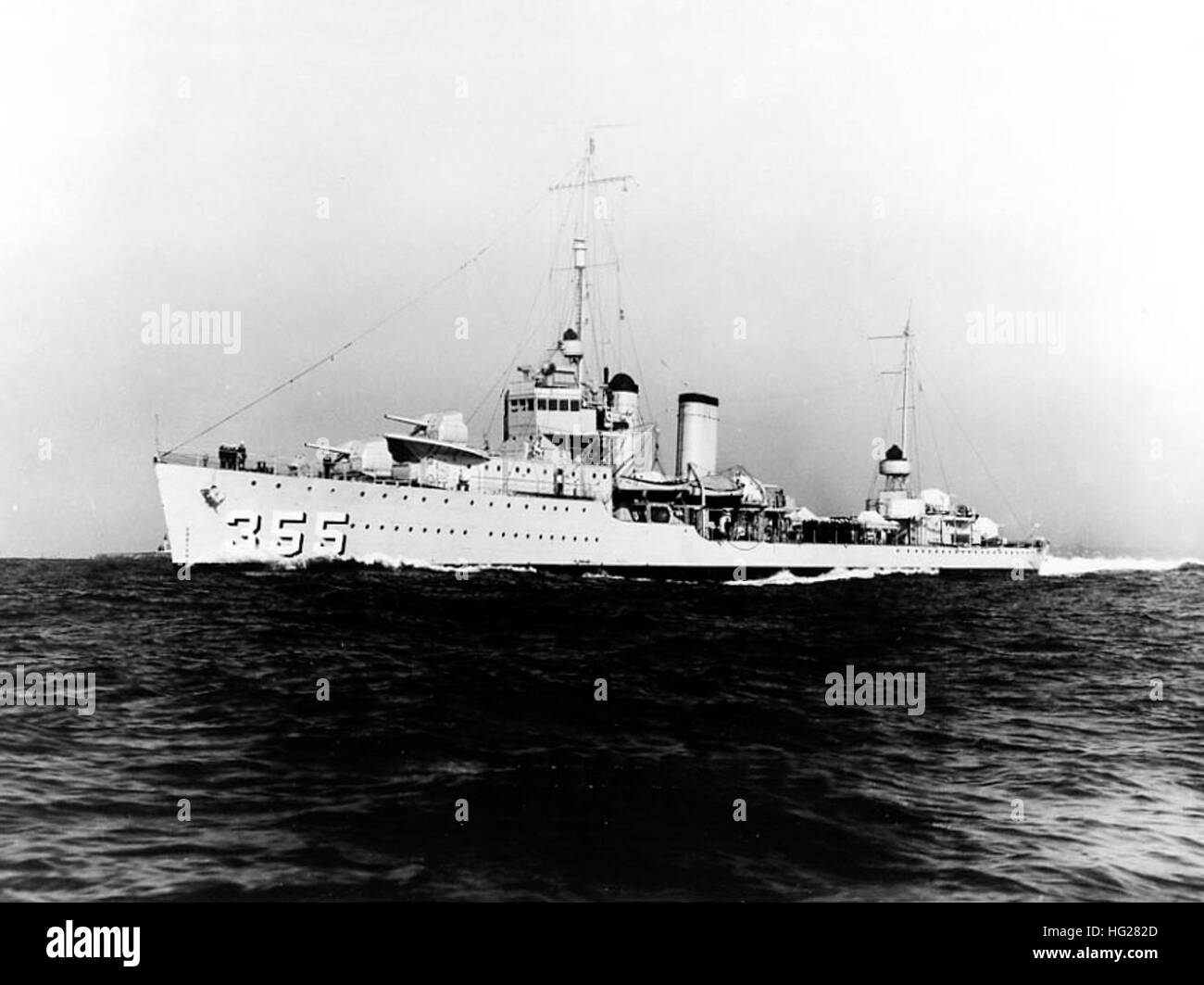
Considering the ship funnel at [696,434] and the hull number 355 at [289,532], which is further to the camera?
the ship funnel at [696,434]

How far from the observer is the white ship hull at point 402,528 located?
27812mm

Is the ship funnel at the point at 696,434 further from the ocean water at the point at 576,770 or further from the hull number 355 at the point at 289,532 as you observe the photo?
the ocean water at the point at 576,770

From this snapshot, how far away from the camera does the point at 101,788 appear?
20.8 ft

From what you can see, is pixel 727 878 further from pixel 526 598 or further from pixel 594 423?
pixel 594 423

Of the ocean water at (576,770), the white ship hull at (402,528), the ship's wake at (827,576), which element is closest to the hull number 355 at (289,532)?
the white ship hull at (402,528)

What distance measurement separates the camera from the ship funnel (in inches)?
1794

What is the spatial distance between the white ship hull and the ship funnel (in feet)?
19.4

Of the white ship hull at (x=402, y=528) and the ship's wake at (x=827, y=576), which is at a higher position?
the white ship hull at (x=402, y=528)

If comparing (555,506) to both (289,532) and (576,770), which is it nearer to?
(289,532)

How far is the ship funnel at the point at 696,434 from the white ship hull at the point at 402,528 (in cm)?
592

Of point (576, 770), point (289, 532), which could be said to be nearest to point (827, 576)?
point (289, 532)

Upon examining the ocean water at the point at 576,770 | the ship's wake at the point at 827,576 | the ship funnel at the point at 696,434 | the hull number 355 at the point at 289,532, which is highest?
the ship funnel at the point at 696,434
